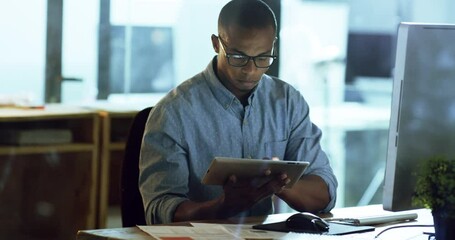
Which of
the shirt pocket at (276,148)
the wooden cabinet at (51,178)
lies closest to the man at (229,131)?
the shirt pocket at (276,148)

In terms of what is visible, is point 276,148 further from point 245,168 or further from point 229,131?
point 245,168

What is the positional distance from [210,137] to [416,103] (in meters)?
0.72

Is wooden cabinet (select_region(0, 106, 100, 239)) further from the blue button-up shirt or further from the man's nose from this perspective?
the man's nose

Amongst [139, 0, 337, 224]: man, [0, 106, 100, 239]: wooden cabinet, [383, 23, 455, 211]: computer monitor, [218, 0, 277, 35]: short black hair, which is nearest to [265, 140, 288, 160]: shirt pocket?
[139, 0, 337, 224]: man

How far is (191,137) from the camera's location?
260 cm

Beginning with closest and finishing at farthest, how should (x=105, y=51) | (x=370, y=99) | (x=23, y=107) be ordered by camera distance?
1. (x=23, y=107)
2. (x=105, y=51)
3. (x=370, y=99)

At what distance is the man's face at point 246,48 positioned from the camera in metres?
2.54

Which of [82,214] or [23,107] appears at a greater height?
[23,107]

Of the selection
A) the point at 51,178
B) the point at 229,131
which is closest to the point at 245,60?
the point at 229,131

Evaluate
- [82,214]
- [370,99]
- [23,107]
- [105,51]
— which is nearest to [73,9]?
[105,51]

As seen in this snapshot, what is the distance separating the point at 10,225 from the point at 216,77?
211 centimetres

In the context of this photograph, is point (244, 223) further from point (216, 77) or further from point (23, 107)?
point (23, 107)

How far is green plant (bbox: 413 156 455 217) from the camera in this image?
2.01 m

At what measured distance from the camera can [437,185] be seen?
6.63ft
